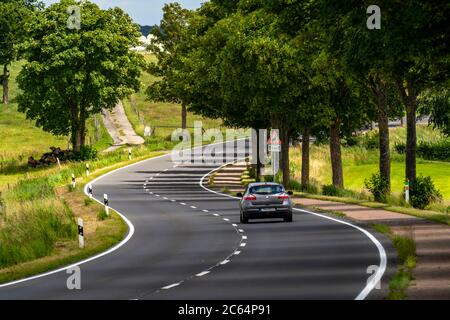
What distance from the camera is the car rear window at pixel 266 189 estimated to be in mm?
37906

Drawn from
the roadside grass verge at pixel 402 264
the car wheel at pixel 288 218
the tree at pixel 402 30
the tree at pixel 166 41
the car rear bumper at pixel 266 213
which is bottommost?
the car wheel at pixel 288 218

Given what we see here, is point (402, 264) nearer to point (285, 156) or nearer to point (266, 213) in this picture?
point (266, 213)

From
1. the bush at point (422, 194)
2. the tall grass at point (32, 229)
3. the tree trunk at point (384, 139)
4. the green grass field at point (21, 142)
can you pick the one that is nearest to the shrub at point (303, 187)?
the tree trunk at point (384, 139)

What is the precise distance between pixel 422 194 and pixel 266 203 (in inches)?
354

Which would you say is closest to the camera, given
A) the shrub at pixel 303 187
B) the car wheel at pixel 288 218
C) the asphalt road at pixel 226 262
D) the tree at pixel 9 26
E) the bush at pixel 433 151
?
the asphalt road at pixel 226 262

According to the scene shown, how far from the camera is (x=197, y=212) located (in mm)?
45219

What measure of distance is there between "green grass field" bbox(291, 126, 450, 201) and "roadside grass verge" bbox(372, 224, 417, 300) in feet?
118

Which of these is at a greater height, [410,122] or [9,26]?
[9,26]

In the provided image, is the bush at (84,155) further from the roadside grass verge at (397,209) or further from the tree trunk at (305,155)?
the roadside grass verge at (397,209)

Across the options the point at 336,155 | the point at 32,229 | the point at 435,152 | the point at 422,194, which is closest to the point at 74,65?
the point at 435,152

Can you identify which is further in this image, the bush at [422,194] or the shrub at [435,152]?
the shrub at [435,152]

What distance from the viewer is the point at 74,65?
84.3 meters

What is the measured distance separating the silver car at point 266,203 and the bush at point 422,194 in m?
7.92

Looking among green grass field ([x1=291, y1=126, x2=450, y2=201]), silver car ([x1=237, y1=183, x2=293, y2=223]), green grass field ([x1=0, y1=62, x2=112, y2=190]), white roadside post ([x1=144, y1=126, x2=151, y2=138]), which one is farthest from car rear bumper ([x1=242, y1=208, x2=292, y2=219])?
white roadside post ([x1=144, y1=126, x2=151, y2=138])
